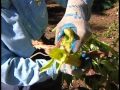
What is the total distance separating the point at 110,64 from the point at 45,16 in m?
0.39

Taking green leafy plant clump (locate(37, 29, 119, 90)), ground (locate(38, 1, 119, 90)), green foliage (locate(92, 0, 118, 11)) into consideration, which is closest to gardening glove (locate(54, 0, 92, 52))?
green leafy plant clump (locate(37, 29, 119, 90))

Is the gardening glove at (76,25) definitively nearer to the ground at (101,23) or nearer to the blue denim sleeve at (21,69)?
the blue denim sleeve at (21,69)

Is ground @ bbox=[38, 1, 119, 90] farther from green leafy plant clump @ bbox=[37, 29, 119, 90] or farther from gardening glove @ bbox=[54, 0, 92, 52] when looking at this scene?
gardening glove @ bbox=[54, 0, 92, 52]

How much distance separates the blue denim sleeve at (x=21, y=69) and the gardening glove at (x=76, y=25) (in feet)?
0.50

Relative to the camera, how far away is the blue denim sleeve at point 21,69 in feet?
5.60

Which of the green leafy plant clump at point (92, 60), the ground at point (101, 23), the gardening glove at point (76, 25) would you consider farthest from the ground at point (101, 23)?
the gardening glove at point (76, 25)

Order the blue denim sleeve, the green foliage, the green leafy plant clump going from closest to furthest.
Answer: the green leafy plant clump → the blue denim sleeve → the green foliage

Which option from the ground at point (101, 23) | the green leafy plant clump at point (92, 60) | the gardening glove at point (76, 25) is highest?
the gardening glove at point (76, 25)

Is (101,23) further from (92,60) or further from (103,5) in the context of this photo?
(92,60)

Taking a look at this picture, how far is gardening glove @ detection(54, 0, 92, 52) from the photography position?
1.59 metres

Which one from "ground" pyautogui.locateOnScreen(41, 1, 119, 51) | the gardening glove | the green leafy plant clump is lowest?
"ground" pyautogui.locateOnScreen(41, 1, 119, 51)

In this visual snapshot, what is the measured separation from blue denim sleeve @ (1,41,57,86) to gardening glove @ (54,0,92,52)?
0.50ft

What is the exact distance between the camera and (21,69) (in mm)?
1708

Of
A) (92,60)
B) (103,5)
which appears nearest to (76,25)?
(92,60)
